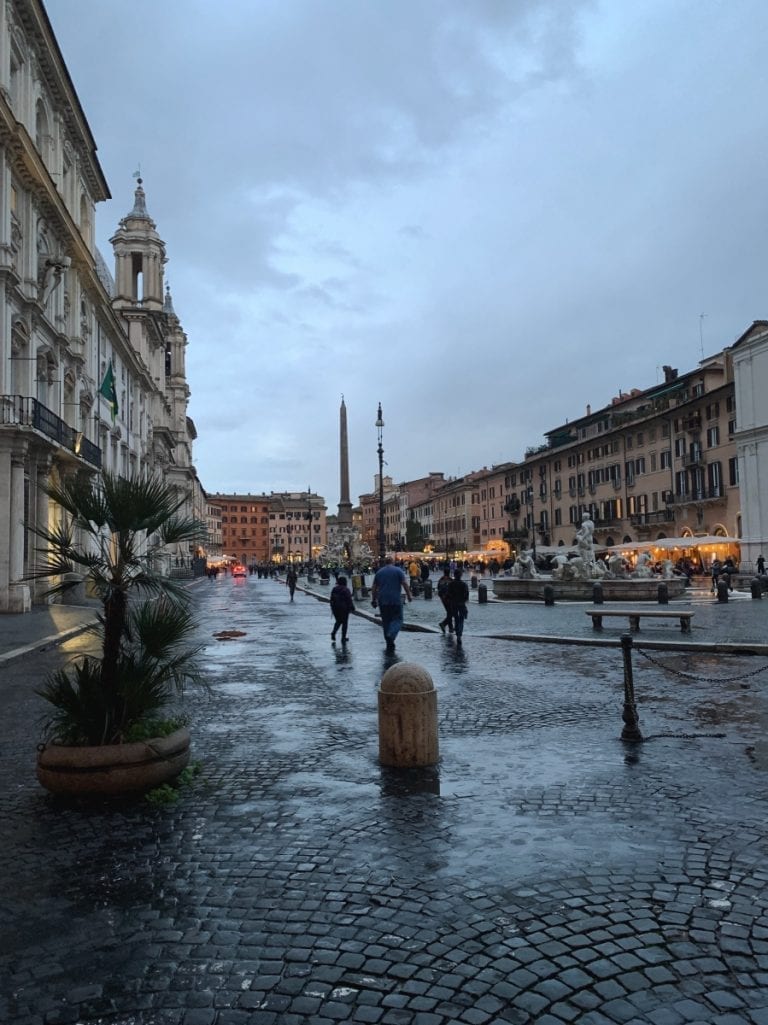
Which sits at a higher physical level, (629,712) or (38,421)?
(38,421)

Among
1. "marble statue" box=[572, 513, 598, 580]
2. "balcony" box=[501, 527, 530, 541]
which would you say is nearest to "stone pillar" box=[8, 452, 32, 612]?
"marble statue" box=[572, 513, 598, 580]

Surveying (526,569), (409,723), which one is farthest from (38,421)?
(409,723)

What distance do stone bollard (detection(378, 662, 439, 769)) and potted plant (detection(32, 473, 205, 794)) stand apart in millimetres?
1722

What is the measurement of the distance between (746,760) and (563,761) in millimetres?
1554

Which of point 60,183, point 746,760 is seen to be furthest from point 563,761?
point 60,183

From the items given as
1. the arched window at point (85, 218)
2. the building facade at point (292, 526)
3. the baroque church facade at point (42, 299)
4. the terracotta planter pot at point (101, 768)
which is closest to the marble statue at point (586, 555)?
the baroque church facade at point (42, 299)

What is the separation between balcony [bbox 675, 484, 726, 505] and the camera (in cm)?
5366

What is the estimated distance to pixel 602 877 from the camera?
4434 mm

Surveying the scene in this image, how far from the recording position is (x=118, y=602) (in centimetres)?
612

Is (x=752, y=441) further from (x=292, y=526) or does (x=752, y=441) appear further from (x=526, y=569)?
(x=292, y=526)

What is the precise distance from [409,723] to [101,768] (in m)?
2.49

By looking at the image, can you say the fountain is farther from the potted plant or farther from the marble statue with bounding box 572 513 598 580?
the potted plant

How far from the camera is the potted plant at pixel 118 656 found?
591 cm

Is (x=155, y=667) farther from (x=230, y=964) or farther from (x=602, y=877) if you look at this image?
(x=602, y=877)
